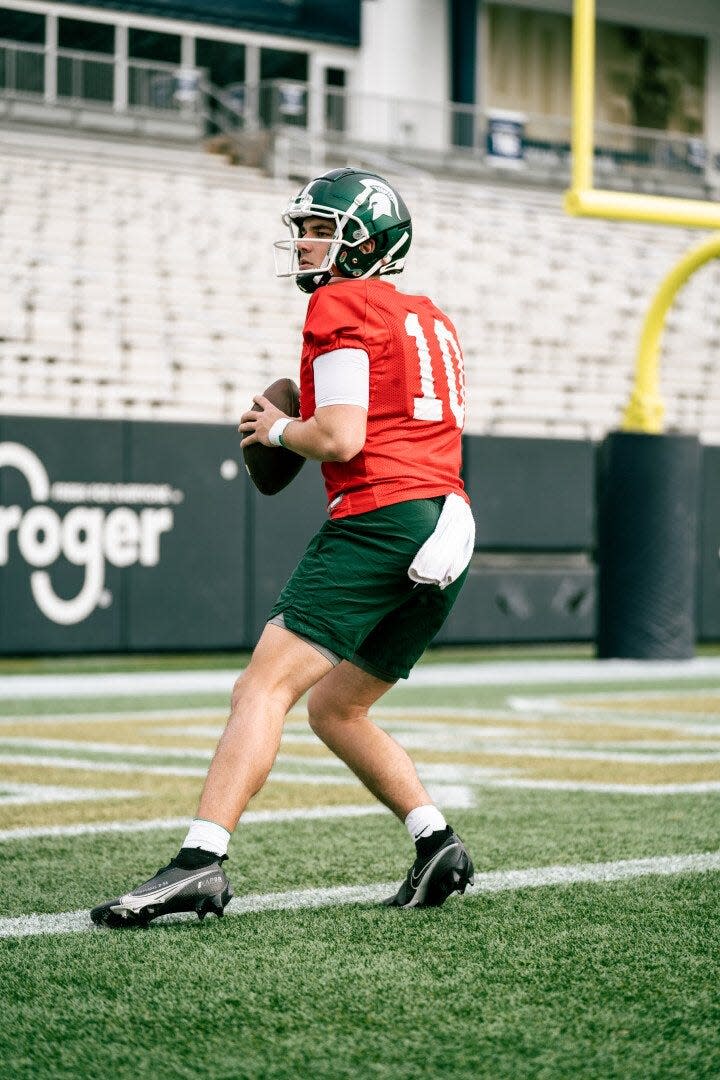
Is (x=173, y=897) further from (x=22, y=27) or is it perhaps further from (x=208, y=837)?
(x=22, y=27)

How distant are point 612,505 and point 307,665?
337 inches

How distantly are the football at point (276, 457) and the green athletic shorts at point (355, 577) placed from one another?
22cm

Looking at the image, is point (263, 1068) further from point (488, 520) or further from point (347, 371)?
point (488, 520)

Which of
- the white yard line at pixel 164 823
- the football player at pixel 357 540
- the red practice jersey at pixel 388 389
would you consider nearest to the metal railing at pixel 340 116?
the white yard line at pixel 164 823

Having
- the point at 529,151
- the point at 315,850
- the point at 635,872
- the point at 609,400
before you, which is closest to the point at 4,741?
the point at 315,850

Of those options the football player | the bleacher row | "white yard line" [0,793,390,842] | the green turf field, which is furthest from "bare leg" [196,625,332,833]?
the bleacher row

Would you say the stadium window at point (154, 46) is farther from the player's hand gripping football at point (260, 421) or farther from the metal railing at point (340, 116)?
the player's hand gripping football at point (260, 421)

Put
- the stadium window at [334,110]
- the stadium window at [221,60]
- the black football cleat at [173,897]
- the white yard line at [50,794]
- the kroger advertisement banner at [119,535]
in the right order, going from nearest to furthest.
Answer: the black football cleat at [173,897], the white yard line at [50,794], the kroger advertisement banner at [119,535], the stadium window at [334,110], the stadium window at [221,60]

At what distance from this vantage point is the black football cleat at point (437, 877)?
3805mm

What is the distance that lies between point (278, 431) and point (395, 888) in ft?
3.88

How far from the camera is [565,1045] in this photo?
274cm

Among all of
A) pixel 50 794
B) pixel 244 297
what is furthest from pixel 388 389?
pixel 244 297

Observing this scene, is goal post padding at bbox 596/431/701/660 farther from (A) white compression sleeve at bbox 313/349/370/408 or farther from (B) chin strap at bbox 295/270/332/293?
(A) white compression sleeve at bbox 313/349/370/408

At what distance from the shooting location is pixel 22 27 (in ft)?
75.0
